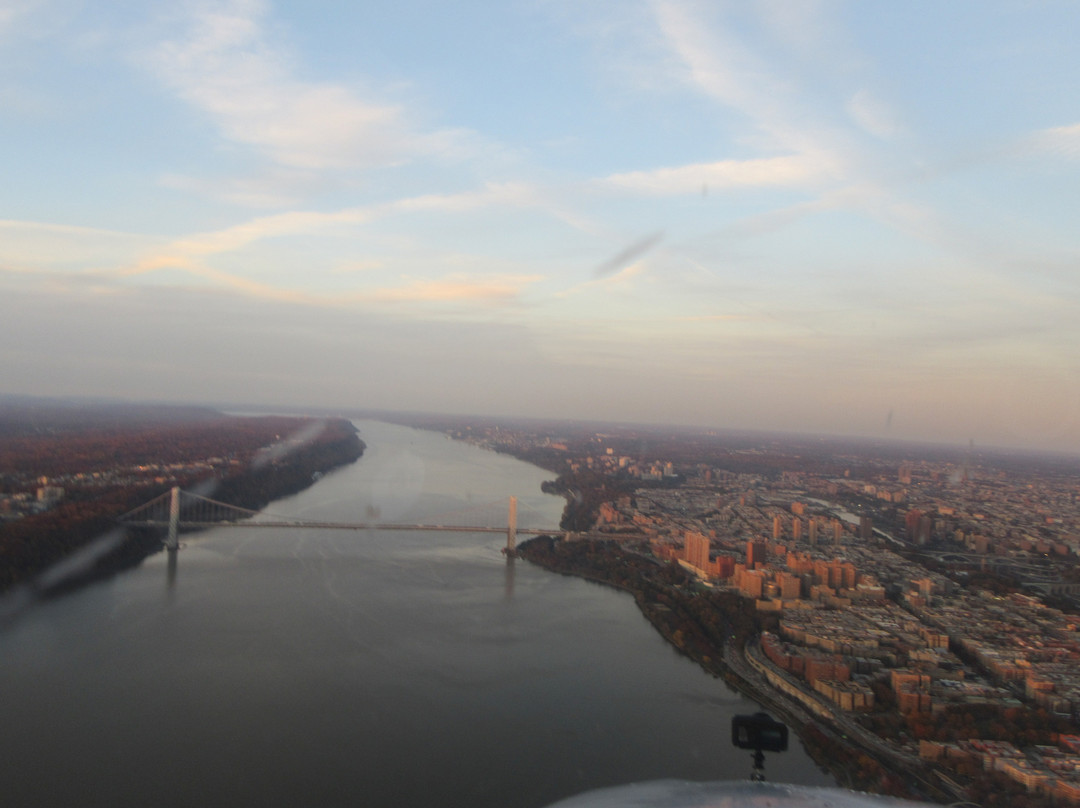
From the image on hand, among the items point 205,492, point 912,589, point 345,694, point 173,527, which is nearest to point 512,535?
point 173,527

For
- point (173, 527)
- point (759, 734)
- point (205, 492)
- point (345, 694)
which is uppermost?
point (759, 734)

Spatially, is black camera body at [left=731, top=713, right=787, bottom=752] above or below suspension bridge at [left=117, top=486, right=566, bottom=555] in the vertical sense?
above

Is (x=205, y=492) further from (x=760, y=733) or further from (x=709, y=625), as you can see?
(x=760, y=733)

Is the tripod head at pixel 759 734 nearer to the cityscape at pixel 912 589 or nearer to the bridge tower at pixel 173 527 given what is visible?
the cityscape at pixel 912 589

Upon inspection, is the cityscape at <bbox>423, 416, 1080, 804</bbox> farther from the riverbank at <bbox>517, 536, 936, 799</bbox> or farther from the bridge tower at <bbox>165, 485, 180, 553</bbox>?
the bridge tower at <bbox>165, 485, 180, 553</bbox>

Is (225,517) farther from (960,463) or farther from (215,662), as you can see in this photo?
(960,463)

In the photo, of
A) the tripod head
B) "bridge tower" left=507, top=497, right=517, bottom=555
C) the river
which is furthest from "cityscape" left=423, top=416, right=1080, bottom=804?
the tripod head
